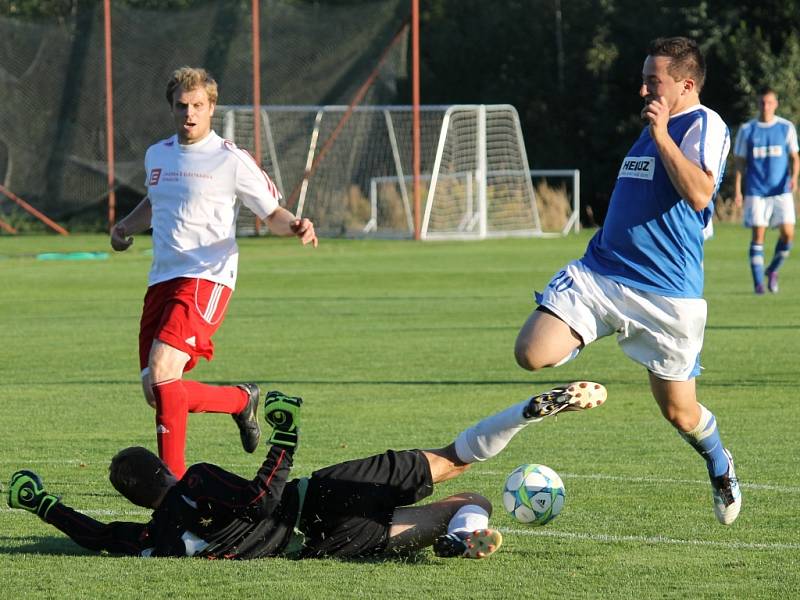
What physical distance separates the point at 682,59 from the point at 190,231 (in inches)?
99.6

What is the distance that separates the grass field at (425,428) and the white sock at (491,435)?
0.40 metres

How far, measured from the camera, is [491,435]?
5699 mm

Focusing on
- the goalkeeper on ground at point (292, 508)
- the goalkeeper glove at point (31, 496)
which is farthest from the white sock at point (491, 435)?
the goalkeeper glove at point (31, 496)

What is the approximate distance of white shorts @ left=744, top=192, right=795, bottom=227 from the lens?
17.1 m

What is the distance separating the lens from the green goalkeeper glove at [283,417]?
17.5 ft

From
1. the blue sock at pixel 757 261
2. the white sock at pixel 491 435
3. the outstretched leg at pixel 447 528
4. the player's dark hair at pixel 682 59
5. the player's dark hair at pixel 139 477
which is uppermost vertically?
the player's dark hair at pixel 682 59

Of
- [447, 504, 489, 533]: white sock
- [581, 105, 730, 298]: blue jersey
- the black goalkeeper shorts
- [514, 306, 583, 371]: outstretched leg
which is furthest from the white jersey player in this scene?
[447, 504, 489, 533]: white sock

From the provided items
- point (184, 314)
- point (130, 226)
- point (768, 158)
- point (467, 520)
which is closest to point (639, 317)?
point (467, 520)

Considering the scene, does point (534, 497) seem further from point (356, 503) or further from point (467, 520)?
point (356, 503)

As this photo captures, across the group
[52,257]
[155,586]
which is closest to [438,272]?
[52,257]

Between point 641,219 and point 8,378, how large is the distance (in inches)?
255

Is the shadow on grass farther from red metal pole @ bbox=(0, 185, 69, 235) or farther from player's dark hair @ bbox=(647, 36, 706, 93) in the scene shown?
red metal pole @ bbox=(0, 185, 69, 235)

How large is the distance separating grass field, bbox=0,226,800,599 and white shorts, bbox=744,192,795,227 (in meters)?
0.94

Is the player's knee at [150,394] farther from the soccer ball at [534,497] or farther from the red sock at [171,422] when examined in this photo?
the soccer ball at [534,497]
